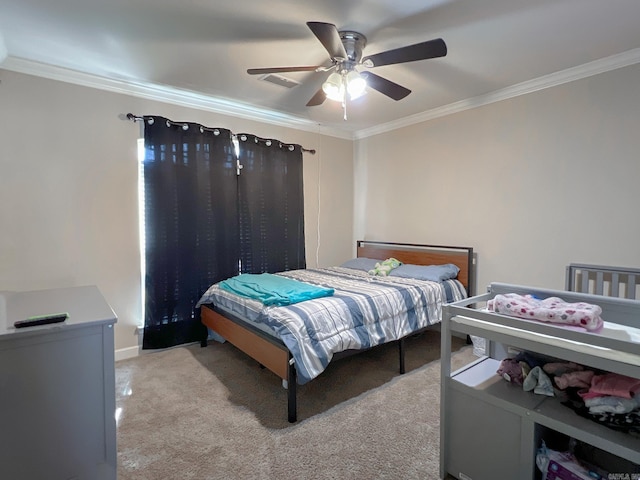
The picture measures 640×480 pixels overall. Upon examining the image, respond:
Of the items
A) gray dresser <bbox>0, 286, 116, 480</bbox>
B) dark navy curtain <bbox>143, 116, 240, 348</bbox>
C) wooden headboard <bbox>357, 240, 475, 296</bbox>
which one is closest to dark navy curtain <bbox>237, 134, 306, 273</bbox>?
dark navy curtain <bbox>143, 116, 240, 348</bbox>

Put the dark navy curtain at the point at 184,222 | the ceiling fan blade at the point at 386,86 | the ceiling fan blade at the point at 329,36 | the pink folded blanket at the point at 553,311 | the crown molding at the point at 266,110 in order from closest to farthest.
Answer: the pink folded blanket at the point at 553,311, the ceiling fan blade at the point at 329,36, the ceiling fan blade at the point at 386,86, the crown molding at the point at 266,110, the dark navy curtain at the point at 184,222

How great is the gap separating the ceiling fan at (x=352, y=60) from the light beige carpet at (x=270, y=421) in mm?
2204

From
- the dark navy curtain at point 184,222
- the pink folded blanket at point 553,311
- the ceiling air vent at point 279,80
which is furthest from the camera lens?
the dark navy curtain at point 184,222

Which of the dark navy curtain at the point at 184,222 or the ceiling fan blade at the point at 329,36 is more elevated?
the ceiling fan blade at the point at 329,36

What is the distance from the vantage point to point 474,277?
3.50 m

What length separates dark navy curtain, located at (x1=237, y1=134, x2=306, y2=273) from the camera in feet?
12.1

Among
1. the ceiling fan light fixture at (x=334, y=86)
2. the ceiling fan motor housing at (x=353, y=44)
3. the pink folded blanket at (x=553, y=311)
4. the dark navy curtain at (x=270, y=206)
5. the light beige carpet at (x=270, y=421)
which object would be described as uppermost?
the ceiling fan motor housing at (x=353, y=44)

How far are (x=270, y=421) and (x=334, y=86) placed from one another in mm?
2310

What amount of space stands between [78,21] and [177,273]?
2083 mm

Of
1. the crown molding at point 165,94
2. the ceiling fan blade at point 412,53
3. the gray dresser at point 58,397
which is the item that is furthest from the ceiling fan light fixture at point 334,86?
the gray dresser at point 58,397

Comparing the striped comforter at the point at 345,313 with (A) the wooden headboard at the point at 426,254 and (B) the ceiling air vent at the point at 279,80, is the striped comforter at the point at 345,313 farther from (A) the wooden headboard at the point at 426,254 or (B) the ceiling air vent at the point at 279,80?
(B) the ceiling air vent at the point at 279,80

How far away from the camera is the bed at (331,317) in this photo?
82.7 inches

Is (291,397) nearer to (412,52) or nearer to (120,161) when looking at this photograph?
(412,52)

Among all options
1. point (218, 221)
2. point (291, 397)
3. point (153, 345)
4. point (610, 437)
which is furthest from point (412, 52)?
point (153, 345)
